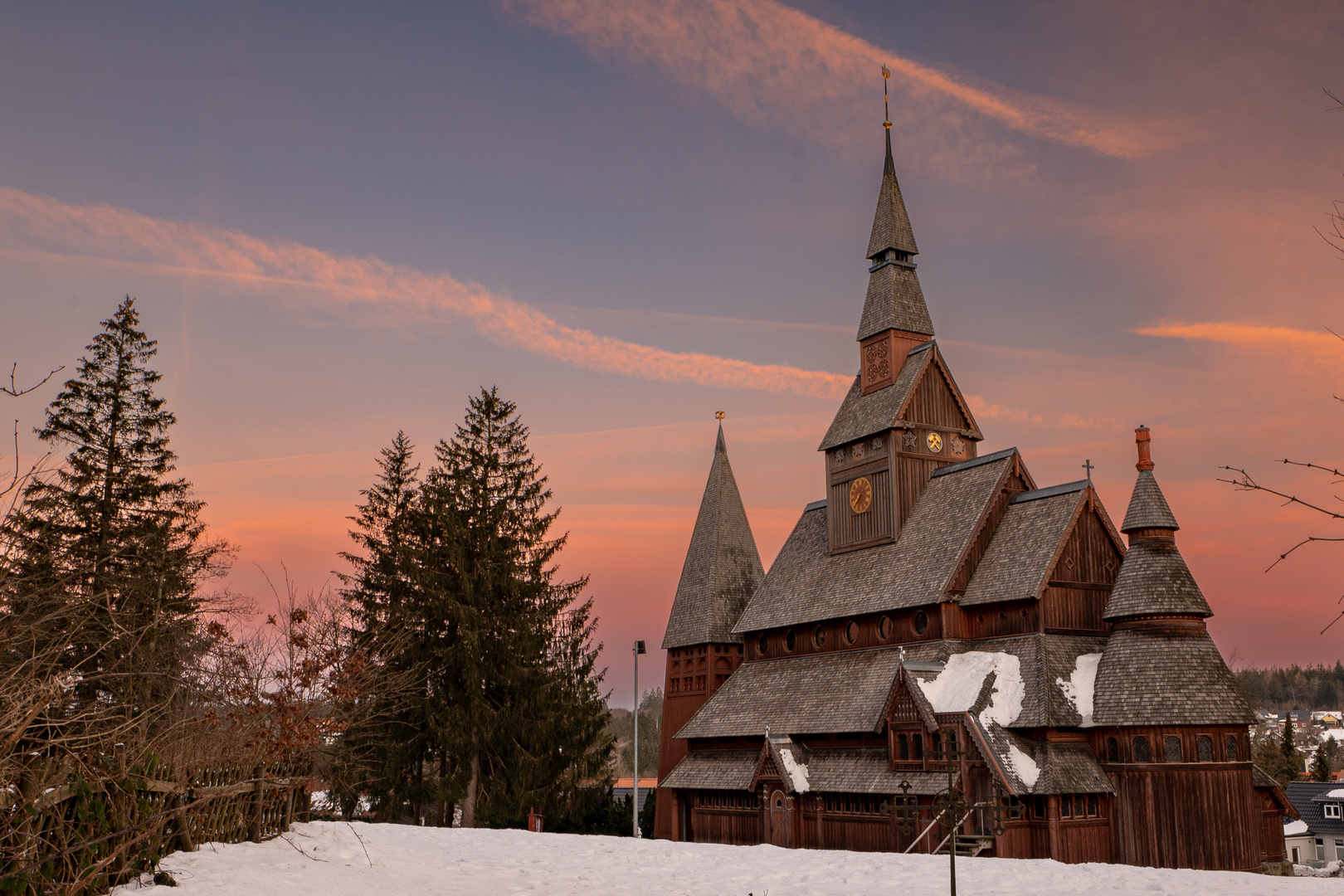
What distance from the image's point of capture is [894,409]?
38844mm

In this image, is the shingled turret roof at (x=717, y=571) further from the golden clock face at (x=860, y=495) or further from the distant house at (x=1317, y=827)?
the distant house at (x=1317, y=827)

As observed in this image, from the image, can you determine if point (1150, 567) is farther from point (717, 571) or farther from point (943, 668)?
point (717, 571)

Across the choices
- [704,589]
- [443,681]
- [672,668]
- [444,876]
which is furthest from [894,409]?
[444,876]

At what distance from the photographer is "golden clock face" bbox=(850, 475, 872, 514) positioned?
39.9 metres

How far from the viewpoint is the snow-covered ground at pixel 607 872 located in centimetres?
1499

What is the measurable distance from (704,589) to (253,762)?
3016 centimetres

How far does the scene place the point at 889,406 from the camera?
129 ft

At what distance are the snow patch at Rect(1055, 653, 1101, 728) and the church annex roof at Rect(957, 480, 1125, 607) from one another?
7.38 feet

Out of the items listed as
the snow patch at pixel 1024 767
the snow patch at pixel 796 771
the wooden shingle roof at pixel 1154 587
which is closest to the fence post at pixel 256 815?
the snow patch at pixel 1024 767

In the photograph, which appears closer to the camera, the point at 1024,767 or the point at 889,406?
the point at 1024,767

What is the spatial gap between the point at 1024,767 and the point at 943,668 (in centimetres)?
433

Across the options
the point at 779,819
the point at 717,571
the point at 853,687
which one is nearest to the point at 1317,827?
the point at 717,571

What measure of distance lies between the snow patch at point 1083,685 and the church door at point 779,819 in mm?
8958

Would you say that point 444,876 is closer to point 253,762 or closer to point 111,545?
point 253,762
